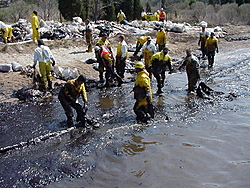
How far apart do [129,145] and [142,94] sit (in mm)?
1320

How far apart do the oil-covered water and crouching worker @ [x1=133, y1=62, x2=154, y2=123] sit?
29 centimetres

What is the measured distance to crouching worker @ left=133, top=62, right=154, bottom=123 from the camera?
614cm

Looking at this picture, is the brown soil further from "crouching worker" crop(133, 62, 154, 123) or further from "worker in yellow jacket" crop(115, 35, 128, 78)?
"crouching worker" crop(133, 62, 154, 123)

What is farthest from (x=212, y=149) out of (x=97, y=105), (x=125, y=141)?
(x=97, y=105)

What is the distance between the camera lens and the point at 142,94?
6.32 m

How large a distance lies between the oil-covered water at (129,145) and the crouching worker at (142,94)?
29 centimetres

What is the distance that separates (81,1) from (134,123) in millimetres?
19193

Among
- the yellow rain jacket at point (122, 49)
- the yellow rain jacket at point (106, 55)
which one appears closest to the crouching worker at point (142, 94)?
the yellow rain jacket at point (106, 55)

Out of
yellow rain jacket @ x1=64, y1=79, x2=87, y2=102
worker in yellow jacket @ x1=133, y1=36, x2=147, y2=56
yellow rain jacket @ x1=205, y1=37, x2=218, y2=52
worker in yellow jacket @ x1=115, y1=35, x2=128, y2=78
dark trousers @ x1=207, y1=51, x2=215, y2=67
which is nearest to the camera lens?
yellow rain jacket @ x1=64, y1=79, x2=87, y2=102

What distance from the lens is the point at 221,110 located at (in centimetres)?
764

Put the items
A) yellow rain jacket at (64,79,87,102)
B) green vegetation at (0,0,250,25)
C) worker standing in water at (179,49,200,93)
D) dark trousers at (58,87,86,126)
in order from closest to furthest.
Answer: yellow rain jacket at (64,79,87,102) < dark trousers at (58,87,86,126) < worker standing in water at (179,49,200,93) < green vegetation at (0,0,250,25)

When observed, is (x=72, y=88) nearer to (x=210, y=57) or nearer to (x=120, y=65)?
(x=120, y=65)

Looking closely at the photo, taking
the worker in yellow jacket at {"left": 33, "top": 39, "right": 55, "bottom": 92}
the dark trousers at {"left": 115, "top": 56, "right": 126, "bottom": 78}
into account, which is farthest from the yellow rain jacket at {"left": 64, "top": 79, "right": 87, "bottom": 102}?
the dark trousers at {"left": 115, "top": 56, "right": 126, "bottom": 78}

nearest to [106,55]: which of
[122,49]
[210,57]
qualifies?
[122,49]
